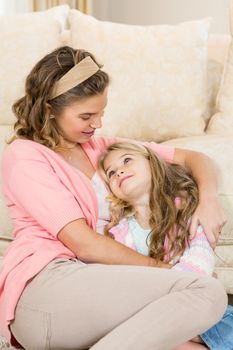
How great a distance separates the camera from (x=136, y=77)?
102 inches

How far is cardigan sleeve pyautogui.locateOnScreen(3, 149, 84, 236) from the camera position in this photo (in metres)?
1.61

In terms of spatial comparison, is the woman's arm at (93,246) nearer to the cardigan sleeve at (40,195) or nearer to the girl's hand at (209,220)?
the cardigan sleeve at (40,195)

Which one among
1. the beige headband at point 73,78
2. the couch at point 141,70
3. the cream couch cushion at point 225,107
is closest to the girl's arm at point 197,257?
the beige headband at point 73,78

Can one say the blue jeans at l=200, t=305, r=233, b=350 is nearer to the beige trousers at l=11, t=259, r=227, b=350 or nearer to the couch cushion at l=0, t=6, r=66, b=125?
the beige trousers at l=11, t=259, r=227, b=350

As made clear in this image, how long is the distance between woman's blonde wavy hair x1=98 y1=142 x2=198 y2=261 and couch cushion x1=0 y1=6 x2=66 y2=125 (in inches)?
35.7

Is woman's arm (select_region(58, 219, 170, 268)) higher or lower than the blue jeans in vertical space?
higher

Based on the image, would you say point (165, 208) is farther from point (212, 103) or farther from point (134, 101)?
point (212, 103)

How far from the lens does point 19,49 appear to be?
8.66ft

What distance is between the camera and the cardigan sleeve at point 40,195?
161cm

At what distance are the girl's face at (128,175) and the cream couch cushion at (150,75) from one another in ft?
2.53

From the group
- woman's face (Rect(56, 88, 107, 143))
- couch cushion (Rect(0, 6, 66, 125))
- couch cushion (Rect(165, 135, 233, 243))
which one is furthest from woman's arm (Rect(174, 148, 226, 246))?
couch cushion (Rect(0, 6, 66, 125))

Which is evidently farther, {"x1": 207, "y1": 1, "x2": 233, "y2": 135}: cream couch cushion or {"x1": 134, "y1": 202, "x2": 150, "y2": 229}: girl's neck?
{"x1": 207, "y1": 1, "x2": 233, "y2": 135}: cream couch cushion

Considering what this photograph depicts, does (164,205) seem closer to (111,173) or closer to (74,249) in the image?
(111,173)

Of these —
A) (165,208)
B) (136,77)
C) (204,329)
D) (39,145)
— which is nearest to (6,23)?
(136,77)
